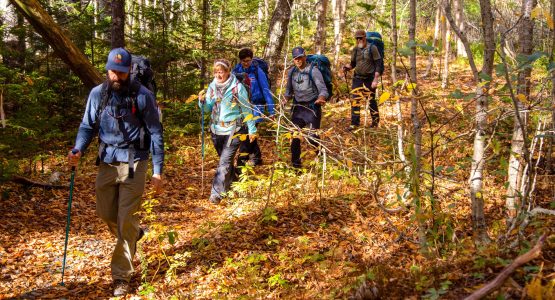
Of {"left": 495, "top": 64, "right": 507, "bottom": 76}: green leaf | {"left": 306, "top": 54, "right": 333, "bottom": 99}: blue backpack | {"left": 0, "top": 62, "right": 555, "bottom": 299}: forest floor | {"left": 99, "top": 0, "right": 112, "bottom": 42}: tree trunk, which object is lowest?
{"left": 0, "top": 62, "right": 555, "bottom": 299}: forest floor

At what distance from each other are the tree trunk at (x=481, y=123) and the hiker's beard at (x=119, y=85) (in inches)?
129

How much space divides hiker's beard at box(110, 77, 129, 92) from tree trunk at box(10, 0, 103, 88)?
373 cm

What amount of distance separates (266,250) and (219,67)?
2.80 m

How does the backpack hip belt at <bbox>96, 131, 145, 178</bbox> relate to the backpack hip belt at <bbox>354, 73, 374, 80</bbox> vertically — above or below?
below

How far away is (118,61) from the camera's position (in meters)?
4.59

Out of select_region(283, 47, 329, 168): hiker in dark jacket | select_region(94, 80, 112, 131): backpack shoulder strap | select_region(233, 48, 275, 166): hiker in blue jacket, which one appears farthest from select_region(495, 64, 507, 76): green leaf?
select_region(233, 48, 275, 166): hiker in blue jacket

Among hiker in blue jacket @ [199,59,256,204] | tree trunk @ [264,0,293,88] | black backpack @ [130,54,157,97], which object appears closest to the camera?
black backpack @ [130,54,157,97]

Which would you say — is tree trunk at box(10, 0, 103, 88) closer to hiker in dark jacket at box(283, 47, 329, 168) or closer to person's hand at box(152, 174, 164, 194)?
hiker in dark jacket at box(283, 47, 329, 168)

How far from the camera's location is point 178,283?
5.11 metres

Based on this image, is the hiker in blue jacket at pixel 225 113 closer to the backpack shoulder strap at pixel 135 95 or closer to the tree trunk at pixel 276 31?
the backpack shoulder strap at pixel 135 95

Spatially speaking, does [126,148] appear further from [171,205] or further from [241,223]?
[171,205]

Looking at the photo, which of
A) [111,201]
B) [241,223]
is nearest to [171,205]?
[241,223]

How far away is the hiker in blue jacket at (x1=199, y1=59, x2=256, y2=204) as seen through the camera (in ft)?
22.9

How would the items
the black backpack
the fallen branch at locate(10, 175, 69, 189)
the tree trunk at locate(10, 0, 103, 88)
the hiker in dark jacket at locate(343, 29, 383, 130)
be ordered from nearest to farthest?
the black backpack
the tree trunk at locate(10, 0, 103, 88)
the fallen branch at locate(10, 175, 69, 189)
the hiker in dark jacket at locate(343, 29, 383, 130)
